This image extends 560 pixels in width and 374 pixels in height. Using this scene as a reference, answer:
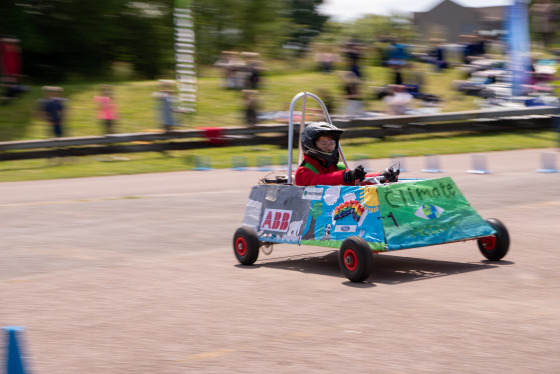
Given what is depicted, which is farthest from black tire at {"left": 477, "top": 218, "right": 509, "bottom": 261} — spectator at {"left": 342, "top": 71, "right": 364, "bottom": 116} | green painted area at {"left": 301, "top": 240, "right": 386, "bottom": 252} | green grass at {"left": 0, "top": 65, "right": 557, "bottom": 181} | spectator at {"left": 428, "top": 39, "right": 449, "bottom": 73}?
spectator at {"left": 428, "top": 39, "right": 449, "bottom": 73}

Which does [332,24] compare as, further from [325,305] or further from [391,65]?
[325,305]

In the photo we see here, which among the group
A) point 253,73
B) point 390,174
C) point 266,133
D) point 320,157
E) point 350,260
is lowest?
point 350,260

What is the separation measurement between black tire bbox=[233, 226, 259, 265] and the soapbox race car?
1 cm

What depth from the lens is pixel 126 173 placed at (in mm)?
21266

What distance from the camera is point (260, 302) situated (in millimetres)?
7730

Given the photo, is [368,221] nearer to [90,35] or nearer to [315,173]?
[315,173]

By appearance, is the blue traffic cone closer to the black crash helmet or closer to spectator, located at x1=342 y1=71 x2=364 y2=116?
the black crash helmet

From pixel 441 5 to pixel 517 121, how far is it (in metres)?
87.0

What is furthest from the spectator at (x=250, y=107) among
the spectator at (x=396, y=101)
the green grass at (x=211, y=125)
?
the spectator at (x=396, y=101)

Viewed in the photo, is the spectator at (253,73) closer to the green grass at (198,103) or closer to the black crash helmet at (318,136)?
the green grass at (198,103)

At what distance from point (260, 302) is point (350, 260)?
1.11 metres

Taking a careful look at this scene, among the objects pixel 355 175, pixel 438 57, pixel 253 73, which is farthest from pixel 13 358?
pixel 438 57

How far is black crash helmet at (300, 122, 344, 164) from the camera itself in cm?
921

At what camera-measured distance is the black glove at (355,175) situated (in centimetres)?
860
